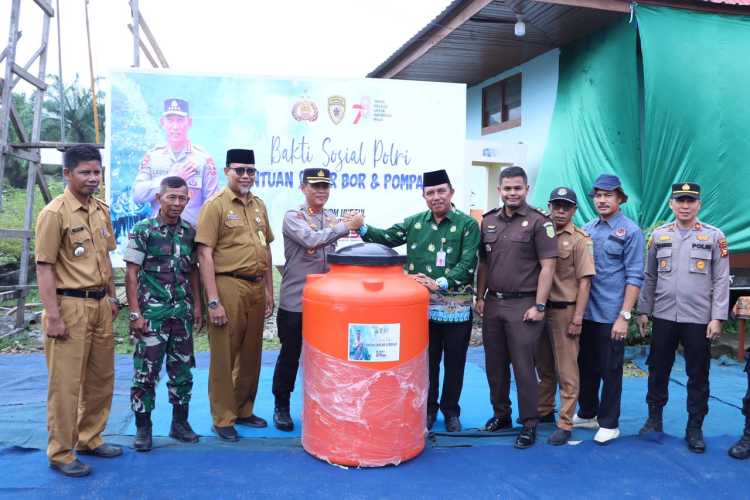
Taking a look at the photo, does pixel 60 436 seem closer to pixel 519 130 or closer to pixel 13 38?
pixel 13 38

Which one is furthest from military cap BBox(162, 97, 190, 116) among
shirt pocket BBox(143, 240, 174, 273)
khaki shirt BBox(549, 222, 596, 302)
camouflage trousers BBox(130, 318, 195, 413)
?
khaki shirt BBox(549, 222, 596, 302)

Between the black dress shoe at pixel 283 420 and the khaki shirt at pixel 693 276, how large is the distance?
7.30ft

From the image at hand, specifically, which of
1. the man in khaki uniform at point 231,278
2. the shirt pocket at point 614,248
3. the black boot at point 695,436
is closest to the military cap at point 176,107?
the man in khaki uniform at point 231,278

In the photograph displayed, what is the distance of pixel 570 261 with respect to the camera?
3324 millimetres

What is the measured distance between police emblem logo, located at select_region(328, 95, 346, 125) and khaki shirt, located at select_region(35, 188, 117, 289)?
8.21ft

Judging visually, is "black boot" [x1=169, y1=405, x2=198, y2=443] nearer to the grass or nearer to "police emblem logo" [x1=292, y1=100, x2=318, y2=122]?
"police emblem logo" [x1=292, y1=100, x2=318, y2=122]

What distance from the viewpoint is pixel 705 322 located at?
10.4ft

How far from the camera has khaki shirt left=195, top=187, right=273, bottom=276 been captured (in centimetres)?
311

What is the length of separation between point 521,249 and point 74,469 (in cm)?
249

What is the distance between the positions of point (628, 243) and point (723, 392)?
6.15ft

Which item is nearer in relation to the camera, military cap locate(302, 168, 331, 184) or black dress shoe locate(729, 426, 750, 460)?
black dress shoe locate(729, 426, 750, 460)

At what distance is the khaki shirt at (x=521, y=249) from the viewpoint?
3.14 meters

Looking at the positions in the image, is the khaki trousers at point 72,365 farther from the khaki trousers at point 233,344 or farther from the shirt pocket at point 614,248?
the shirt pocket at point 614,248

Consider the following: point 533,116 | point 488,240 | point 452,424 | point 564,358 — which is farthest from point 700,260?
point 533,116
